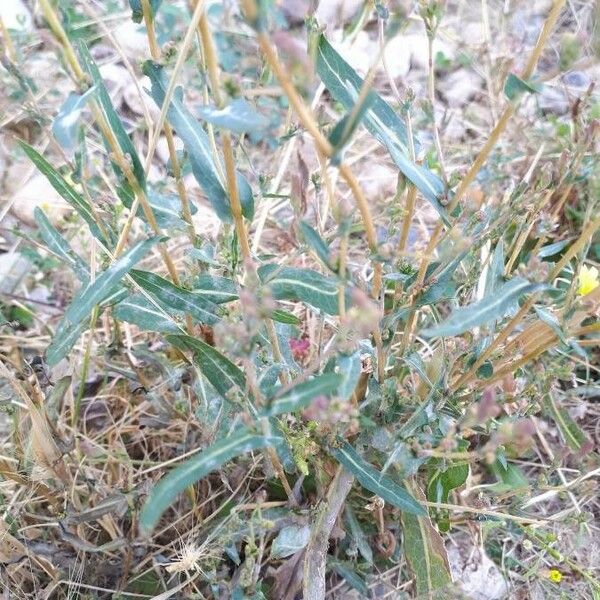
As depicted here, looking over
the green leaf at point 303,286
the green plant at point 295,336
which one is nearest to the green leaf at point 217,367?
the green plant at point 295,336

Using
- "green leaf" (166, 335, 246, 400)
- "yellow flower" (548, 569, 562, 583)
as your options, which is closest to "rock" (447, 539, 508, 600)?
"yellow flower" (548, 569, 562, 583)

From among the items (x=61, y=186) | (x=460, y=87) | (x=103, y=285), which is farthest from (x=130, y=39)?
(x=103, y=285)

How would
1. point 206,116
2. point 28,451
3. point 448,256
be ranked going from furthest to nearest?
point 28,451
point 448,256
point 206,116

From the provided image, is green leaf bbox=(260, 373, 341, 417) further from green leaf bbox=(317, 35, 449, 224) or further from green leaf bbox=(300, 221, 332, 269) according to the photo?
green leaf bbox=(317, 35, 449, 224)

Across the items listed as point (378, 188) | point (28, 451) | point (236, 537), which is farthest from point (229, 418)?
point (378, 188)

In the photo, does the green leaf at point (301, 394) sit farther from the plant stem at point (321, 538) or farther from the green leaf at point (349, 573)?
the green leaf at point (349, 573)

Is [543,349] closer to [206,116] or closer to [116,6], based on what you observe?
[206,116]

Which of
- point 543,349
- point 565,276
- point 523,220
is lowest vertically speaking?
point 565,276
